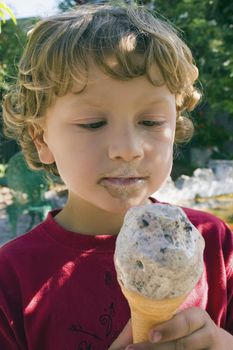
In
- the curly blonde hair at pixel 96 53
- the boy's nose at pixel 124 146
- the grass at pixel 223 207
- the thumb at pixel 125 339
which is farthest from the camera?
the grass at pixel 223 207

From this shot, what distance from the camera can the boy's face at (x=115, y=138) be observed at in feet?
4.67

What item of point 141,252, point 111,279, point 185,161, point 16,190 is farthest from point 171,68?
point 185,161

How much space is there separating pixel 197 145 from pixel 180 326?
1157 cm

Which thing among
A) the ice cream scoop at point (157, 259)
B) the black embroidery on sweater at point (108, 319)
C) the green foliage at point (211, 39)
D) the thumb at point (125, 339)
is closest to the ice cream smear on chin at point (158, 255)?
the ice cream scoop at point (157, 259)

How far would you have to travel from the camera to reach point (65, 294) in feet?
5.32

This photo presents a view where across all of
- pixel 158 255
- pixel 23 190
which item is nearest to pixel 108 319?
pixel 158 255

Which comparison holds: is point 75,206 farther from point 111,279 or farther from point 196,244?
point 196,244

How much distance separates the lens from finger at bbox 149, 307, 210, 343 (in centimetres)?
108

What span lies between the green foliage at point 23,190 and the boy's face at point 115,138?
4897 millimetres

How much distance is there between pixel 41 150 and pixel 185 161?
35.6 ft

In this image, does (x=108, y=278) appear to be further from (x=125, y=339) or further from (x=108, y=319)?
(x=125, y=339)

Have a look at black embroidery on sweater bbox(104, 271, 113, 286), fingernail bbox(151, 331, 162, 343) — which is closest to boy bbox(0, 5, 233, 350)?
black embroidery on sweater bbox(104, 271, 113, 286)

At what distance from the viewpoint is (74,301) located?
63.4 inches

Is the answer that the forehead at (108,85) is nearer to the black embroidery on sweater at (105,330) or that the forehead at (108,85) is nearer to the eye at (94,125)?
the eye at (94,125)
